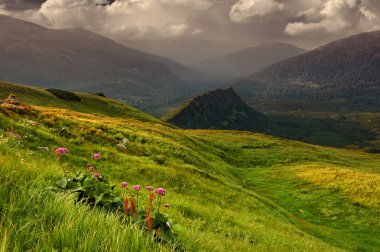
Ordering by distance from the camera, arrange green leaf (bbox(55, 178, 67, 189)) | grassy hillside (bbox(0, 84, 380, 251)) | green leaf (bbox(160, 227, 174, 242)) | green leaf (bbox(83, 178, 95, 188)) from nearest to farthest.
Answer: grassy hillside (bbox(0, 84, 380, 251))
green leaf (bbox(160, 227, 174, 242))
green leaf (bbox(55, 178, 67, 189))
green leaf (bbox(83, 178, 95, 188))

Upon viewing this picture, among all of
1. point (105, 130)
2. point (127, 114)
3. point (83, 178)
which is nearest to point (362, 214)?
point (105, 130)

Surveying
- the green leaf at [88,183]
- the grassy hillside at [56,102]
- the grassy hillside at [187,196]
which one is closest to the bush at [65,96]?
the grassy hillside at [56,102]

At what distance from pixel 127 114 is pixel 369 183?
63333 mm

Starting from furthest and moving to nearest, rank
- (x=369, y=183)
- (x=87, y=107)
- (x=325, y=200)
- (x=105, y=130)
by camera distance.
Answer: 1. (x=87, y=107)
2. (x=369, y=183)
3. (x=325, y=200)
4. (x=105, y=130)

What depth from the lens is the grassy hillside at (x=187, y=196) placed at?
4328mm

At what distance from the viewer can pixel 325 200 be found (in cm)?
3812

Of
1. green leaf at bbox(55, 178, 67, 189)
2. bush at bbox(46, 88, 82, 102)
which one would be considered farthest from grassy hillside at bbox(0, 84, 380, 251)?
bush at bbox(46, 88, 82, 102)

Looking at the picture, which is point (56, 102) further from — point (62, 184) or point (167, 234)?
point (167, 234)

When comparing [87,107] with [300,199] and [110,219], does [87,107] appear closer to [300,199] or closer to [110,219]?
[300,199]

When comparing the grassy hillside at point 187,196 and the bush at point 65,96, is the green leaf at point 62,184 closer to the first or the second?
the grassy hillside at point 187,196

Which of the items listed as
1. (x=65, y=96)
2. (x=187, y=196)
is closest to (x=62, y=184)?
(x=187, y=196)

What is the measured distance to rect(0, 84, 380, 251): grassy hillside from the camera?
4328 millimetres

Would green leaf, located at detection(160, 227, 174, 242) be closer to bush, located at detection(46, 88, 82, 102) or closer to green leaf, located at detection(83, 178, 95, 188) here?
green leaf, located at detection(83, 178, 95, 188)

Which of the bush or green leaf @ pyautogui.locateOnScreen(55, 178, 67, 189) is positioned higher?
the bush
